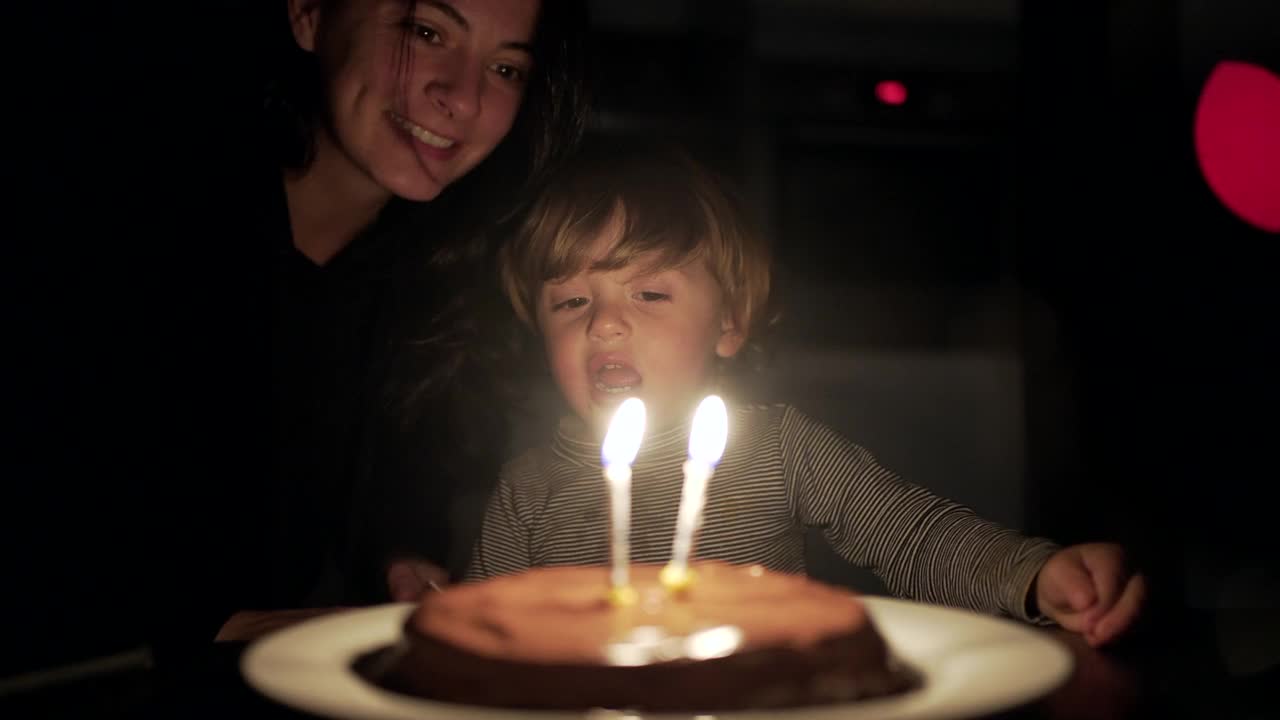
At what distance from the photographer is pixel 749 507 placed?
4.34ft

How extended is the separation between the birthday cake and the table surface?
0.08m

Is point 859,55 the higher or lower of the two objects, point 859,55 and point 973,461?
the higher

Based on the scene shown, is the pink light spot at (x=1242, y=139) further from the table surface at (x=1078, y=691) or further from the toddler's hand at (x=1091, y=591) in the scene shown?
the table surface at (x=1078, y=691)

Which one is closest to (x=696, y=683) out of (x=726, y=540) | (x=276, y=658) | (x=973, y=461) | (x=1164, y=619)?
(x=276, y=658)

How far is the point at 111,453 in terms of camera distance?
135cm

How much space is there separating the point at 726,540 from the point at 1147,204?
789mm

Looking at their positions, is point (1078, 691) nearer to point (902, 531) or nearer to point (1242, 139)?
point (902, 531)

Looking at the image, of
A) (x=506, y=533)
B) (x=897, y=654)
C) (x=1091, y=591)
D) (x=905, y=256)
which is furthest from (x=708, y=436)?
(x=905, y=256)

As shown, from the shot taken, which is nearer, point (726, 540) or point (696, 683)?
point (696, 683)

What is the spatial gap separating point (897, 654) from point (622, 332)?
664mm

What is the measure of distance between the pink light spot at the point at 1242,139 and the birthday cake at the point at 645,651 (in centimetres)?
129

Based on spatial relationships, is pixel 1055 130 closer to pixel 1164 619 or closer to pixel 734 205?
pixel 734 205

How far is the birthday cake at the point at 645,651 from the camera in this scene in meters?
0.59

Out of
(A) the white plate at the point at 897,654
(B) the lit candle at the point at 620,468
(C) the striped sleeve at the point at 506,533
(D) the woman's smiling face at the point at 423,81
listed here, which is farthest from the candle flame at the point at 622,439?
(D) the woman's smiling face at the point at 423,81
